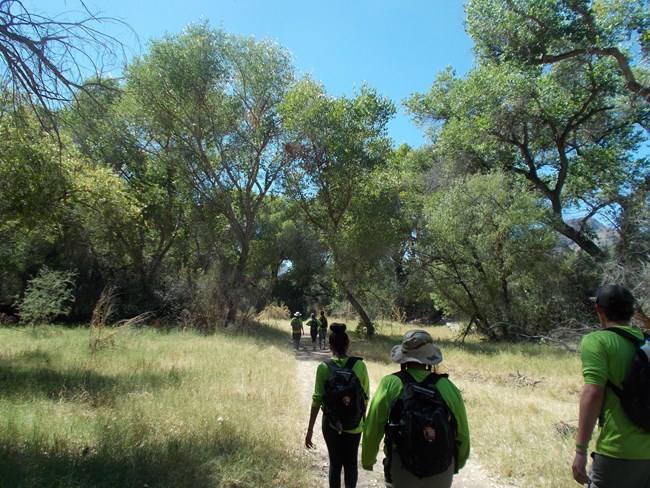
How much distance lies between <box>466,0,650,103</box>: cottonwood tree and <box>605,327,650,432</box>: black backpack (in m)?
12.3

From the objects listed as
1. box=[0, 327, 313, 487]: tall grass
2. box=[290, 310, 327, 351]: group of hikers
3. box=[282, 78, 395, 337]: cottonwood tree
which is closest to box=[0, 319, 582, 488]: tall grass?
box=[0, 327, 313, 487]: tall grass

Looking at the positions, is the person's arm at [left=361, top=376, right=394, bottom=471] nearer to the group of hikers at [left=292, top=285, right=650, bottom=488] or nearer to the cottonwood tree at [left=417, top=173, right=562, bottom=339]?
the group of hikers at [left=292, top=285, right=650, bottom=488]

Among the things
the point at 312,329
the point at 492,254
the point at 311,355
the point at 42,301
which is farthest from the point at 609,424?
the point at 492,254

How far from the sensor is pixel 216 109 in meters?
21.8

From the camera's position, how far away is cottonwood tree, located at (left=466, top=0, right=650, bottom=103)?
13969 millimetres

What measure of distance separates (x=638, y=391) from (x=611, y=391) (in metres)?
0.15

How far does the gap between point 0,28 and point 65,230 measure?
18916mm

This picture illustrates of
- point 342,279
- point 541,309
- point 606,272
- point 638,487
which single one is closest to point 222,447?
point 638,487

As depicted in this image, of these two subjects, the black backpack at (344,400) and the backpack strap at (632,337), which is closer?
the backpack strap at (632,337)

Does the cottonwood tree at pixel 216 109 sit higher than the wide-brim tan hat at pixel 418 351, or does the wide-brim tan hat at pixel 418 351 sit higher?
the cottonwood tree at pixel 216 109

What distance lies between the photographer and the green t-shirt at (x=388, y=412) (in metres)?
2.93

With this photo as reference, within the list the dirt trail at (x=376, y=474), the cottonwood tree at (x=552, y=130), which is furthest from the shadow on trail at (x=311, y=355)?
the cottonwood tree at (x=552, y=130)

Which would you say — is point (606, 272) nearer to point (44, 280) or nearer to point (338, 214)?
point (338, 214)

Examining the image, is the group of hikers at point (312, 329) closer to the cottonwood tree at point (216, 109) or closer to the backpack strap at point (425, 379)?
the cottonwood tree at point (216, 109)
